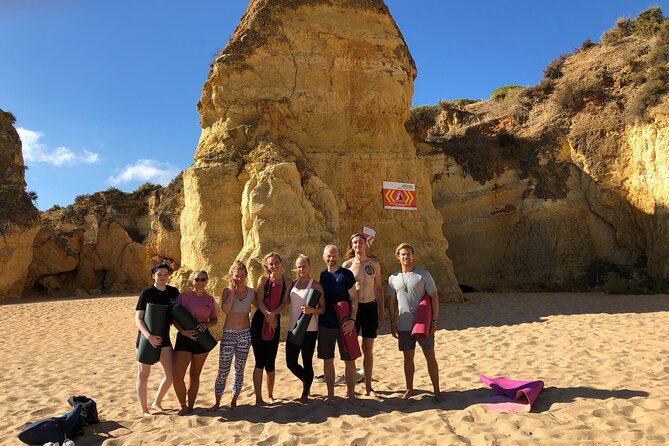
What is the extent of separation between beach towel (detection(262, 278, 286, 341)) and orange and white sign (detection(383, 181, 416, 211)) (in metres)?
6.73

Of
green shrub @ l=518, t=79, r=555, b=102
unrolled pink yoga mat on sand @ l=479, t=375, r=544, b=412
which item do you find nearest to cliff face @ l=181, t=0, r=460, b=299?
unrolled pink yoga mat on sand @ l=479, t=375, r=544, b=412

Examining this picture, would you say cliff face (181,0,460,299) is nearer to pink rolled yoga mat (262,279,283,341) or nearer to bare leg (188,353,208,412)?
pink rolled yoga mat (262,279,283,341)

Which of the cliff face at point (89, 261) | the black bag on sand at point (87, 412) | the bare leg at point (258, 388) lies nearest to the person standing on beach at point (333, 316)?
the bare leg at point (258, 388)

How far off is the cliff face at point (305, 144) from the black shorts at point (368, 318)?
331 cm

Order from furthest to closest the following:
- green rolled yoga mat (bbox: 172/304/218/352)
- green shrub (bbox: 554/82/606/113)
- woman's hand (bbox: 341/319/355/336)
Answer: green shrub (bbox: 554/82/606/113) → woman's hand (bbox: 341/319/355/336) → green rolled yoga mat (bbox: 172/304/218/352)

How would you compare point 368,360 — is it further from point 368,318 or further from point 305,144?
point 305,144

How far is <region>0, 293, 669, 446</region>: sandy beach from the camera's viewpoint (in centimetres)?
388

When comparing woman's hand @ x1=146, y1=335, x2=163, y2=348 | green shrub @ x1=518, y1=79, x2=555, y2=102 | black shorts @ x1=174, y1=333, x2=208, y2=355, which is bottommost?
black shorts @ x1=174, y1=333, x2=208, y2=355

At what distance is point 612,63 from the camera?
16.2 metres

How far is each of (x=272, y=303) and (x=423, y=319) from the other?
5.18 ft

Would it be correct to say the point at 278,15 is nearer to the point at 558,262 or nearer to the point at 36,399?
the point at 36,399

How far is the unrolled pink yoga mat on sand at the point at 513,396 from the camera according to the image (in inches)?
166

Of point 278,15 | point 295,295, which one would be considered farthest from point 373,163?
point 295,295

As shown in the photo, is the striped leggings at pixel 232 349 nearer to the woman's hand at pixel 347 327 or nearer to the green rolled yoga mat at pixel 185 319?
the green rolled yoga mat at pixel 185 319
